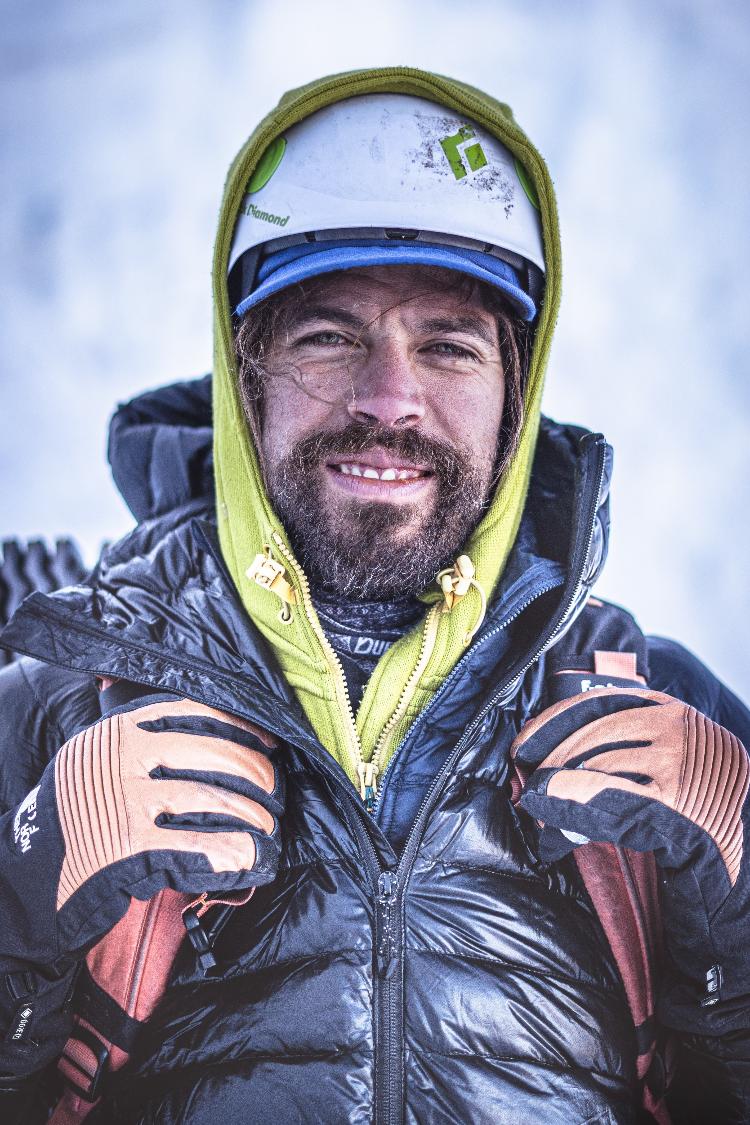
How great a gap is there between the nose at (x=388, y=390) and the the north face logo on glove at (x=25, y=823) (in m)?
0.65

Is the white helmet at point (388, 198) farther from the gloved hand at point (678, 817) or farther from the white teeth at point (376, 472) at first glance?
the gloved hand at point (678, 817)

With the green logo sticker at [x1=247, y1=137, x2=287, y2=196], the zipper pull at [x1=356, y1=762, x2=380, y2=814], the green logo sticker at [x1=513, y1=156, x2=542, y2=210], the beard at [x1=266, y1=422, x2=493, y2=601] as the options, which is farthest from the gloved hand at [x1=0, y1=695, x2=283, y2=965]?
the green logo sticker at [x1=513, y1=156, x2=542, y2=210]

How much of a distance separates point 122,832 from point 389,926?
1.10 ft

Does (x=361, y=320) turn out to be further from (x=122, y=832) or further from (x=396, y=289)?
(x=122, y=832)

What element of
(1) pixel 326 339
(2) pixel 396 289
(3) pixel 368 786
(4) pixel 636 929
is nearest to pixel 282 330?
(1) pixel 326 339

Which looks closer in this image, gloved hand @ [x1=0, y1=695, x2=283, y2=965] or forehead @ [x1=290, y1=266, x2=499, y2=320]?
gloved hand @ [x1=0, y1=695, x2=283, y2=965]

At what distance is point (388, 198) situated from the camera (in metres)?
1.18

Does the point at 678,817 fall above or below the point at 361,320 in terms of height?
below

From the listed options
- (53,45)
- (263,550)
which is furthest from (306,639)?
(53,45)

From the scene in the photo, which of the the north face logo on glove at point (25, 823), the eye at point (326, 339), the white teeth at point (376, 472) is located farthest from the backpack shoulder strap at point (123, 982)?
the eye at point (326, 339)

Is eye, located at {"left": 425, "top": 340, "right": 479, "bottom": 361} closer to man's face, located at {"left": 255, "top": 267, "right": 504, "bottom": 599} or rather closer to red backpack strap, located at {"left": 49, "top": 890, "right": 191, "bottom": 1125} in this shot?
man's face, located at {"left": 255, "top": 267, "right": 504, "bottom": 599}

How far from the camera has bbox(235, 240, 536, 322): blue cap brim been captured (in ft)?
3.87

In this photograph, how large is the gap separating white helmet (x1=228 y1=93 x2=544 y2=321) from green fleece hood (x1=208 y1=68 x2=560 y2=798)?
0.02 meters

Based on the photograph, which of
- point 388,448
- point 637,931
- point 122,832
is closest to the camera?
point 122,832
